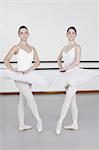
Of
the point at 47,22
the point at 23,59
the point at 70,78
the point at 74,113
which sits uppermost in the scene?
the point at 47,22

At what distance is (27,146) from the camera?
2.22 m

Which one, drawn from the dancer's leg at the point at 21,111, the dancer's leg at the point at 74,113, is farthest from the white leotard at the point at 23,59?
the dancer's leg at the point at 74,113

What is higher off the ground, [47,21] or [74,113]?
[47,21]

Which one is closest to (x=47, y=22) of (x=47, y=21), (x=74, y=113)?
(x=47, y=21)

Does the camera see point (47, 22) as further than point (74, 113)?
Yes

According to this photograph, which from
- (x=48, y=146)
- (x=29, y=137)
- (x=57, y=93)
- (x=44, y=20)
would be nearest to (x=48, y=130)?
(x=29, y=137)

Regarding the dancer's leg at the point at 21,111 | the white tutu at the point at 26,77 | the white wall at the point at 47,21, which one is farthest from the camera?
the white wall at the point at 47,21

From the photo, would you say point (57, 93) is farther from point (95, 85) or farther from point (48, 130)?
point (48, 130)

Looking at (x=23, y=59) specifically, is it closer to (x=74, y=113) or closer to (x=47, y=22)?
(x=74, y=113)

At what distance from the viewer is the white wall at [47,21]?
495 centimetres

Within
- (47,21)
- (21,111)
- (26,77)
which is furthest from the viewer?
(47,21)

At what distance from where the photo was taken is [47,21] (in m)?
5.01

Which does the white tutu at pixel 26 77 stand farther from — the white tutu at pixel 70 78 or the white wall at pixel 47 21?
the white wall at pixel 47 21

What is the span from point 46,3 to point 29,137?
3.06 metres
